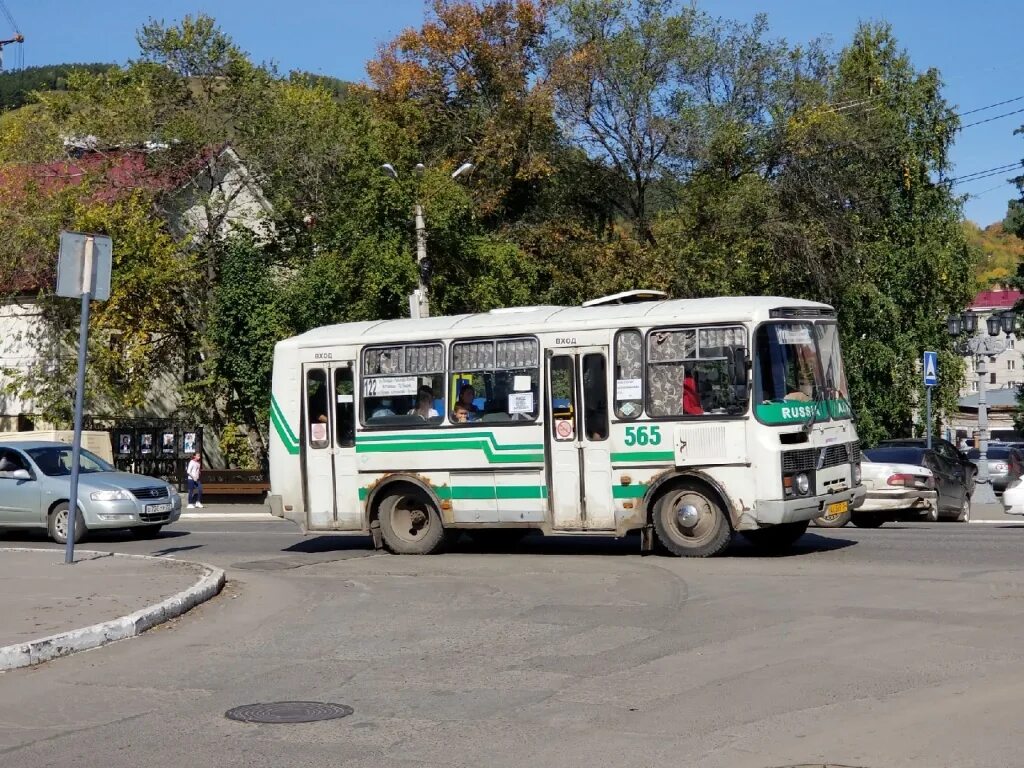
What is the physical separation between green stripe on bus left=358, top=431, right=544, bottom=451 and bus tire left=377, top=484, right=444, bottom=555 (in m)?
0.66

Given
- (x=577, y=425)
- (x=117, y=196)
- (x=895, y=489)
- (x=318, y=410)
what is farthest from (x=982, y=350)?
(x=117, y=196)

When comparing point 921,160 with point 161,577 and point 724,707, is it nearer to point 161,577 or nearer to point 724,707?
point 161,577

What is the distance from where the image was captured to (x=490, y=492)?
16.8m

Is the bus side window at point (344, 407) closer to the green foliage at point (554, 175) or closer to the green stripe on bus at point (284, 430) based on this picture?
the green stripe on bus at point (284, 430)

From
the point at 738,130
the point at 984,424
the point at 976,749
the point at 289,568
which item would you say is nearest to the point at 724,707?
the point at 976,749

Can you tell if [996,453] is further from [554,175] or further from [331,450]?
[331,450]

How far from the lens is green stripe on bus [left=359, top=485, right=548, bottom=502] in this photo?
1642 cm

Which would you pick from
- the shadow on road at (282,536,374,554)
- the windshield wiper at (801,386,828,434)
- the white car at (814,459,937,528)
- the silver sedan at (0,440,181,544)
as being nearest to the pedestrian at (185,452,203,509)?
the silver sedan at (0,440,181,544)

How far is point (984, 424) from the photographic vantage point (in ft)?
99.9

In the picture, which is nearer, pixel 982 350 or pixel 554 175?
pixel 982 350

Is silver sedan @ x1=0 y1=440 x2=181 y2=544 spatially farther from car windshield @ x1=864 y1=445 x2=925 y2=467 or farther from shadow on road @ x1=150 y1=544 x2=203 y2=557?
car windshield @ x1=864 y1=445 x2=925 y2=467

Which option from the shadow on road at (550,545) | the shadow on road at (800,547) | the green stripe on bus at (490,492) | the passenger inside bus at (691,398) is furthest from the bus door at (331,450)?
the shadow on road at (800,547)

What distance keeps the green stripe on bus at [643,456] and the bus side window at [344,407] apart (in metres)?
3.91

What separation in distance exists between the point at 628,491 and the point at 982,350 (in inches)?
706
